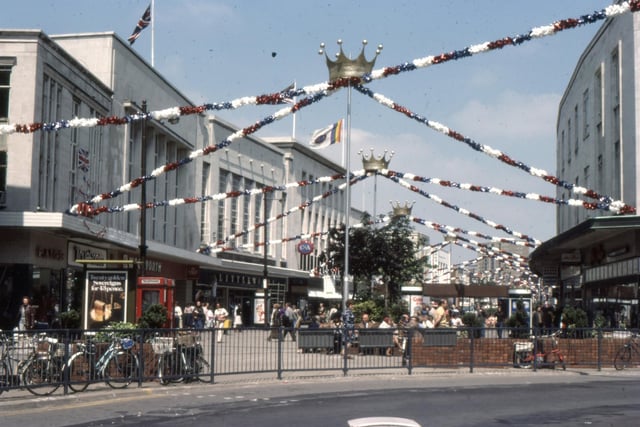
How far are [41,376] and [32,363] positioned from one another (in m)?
0.29

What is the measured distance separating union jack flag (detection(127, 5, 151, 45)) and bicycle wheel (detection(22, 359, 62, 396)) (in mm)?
32292

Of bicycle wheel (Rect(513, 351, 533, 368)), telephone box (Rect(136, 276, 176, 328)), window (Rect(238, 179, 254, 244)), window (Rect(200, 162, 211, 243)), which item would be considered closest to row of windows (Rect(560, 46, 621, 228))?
bicycle wheel (Rect(513, 351, 533, 368))

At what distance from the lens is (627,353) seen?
24.3 metres

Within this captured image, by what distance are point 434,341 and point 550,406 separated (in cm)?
805

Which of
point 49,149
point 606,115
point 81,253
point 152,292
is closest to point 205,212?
point 81,253

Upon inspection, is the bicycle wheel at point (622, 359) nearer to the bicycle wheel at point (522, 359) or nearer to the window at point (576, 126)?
the bicycle wheel at point (522, 359)

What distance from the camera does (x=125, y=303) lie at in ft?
81.8

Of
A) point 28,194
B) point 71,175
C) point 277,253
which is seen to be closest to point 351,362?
point 28,194

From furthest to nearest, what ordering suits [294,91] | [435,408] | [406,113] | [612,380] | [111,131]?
[111,131]
[406,113]
[294,91]
[612,380]
[435,408]

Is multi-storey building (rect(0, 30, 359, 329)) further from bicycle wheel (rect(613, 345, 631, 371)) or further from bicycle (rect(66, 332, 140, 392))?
bicycle wheel (rect(613, 345, 631, 371))

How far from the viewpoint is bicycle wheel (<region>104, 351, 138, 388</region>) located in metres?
17.7

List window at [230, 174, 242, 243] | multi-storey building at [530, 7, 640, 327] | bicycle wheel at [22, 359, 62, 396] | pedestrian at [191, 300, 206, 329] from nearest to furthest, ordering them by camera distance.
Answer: bicycle wheel at [22, 359, 62, 396]
multi-storey building at [530, 7, 640, 327]
pedestrian at [191, 300, 206, 329]
window at [230, 174, 242, 243]

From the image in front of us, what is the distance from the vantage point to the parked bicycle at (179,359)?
60.8 feet

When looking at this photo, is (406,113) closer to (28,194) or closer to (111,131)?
(28,194)
